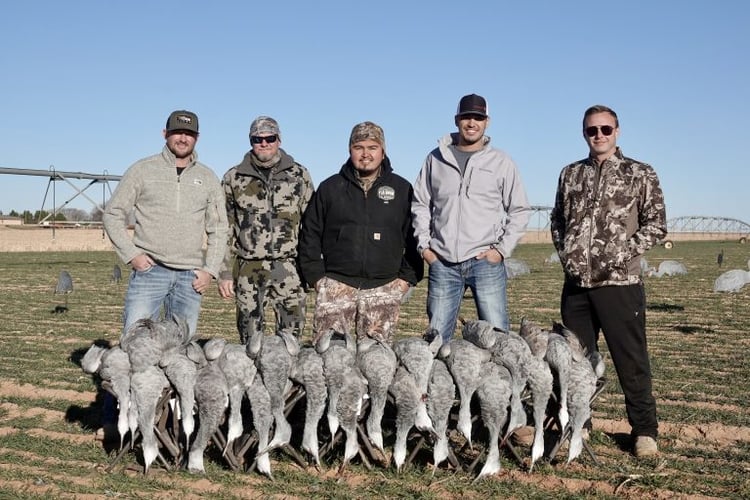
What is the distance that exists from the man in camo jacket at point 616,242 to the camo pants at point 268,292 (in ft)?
7.78

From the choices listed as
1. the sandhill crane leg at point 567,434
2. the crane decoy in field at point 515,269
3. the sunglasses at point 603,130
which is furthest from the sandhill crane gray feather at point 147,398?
the crane decoy in field at point 515,269

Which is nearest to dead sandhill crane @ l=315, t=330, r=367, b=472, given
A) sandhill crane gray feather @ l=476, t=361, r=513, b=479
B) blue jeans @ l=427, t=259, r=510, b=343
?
sandhill crane gray feather @ l=476, t=361, r=513, b=479

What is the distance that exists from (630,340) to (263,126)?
3566 mm

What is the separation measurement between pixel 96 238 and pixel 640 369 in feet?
146

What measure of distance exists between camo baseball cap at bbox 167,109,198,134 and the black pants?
11.6 ft

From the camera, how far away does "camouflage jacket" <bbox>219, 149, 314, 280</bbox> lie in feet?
19.7

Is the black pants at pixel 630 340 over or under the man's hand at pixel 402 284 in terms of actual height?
under

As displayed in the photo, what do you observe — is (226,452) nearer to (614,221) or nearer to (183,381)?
(183,381)

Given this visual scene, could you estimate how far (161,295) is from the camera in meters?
5.80

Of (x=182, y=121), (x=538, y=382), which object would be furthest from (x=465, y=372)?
(x=182, y=121)

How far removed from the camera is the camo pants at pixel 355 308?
5.80 meters

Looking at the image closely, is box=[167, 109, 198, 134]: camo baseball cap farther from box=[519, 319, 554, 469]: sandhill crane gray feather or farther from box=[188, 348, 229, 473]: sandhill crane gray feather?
box=[519, 319, 554, 469]: sandhill crane gray feather

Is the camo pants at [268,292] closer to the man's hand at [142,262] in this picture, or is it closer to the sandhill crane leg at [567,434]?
the man's hand at [142,262]

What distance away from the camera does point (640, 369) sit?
218 inches
